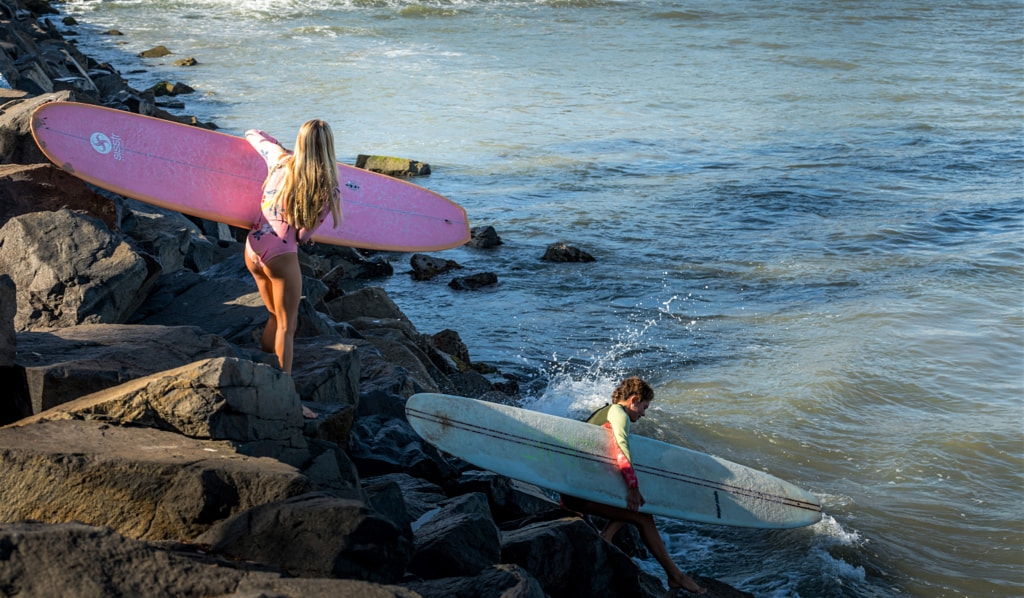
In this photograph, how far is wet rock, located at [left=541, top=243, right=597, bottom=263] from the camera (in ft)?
A: 38.9

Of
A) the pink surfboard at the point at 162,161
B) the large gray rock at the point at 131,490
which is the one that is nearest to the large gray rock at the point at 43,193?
the pink surfboard at the point at 162,161

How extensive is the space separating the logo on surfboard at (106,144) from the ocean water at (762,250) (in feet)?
14.0

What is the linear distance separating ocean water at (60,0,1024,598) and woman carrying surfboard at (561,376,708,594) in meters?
0.51

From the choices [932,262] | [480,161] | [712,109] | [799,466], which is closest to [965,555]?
[799,466]

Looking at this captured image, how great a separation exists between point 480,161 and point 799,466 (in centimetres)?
1193

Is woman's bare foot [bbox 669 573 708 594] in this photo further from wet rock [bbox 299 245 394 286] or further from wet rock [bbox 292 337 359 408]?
wet rock [bbox 299 245 394 286]

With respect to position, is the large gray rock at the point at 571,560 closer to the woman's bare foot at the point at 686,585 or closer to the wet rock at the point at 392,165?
the woman's bare foot at the point at 686,585

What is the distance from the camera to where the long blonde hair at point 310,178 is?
455cm

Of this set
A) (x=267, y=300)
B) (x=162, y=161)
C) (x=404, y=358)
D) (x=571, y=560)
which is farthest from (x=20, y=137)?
(x=571, y=560)

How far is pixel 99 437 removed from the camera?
3420mm

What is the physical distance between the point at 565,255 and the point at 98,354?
8.23 metres

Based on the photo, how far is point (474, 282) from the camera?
11.0 m

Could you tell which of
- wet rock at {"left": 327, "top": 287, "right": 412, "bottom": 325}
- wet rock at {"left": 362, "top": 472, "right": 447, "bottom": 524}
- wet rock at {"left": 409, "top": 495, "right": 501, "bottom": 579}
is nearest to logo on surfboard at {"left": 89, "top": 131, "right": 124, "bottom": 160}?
wet rock at {"left": 327, "top": 287, "right": 412, "bottom": 325}

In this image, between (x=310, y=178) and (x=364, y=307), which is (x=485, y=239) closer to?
(x=364, y=307)
